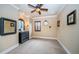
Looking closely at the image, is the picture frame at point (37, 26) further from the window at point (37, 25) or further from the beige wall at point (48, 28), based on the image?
the beige wall at point (48, 28)

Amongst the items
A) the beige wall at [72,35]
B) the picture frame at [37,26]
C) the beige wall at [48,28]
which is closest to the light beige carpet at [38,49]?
the beige wall at [72,35]

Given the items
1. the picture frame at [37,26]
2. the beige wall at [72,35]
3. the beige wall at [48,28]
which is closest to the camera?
the beige wall at [72,35]

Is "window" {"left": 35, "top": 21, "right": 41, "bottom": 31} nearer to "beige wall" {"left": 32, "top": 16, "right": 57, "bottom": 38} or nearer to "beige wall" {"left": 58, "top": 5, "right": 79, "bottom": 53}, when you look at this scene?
"beige wall" {"left": 32, "top": 16, "right": 57, "bottom": 38}

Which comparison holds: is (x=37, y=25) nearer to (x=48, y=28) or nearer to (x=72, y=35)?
(x=48, y=28)

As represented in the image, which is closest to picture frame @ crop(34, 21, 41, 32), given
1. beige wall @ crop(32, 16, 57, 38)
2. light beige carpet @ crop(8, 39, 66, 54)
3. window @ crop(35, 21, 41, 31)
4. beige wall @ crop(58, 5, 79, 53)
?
window @ crop(35, 21, 41, 31)

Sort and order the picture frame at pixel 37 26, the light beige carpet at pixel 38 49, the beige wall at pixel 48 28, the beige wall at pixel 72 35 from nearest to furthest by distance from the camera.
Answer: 1. the beige wall at pixel 72 35
2. the light beige carpet at pixel 38 49
3. the beige wall at pixel 48 28
4. the picture frame at pixel 37 26

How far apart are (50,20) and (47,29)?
35.3 inches

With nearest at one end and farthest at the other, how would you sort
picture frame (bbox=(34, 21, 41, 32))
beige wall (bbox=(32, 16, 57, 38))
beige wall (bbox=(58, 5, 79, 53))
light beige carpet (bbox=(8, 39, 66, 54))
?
1. beige wall (bbox=(58, 5, 79, 53))
2. light beige carpet (bbox=(8, 39, 66, 54))
3. beige wall (bbox=(32, 16, 57, 38))
4. picture frame (bbox=(34, 21, 41, 32))

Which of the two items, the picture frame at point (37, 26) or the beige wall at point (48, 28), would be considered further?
the picture frame at point (37, 26)

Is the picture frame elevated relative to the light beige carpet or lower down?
elevated

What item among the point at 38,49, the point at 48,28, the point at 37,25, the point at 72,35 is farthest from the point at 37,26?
the point at 72,35
